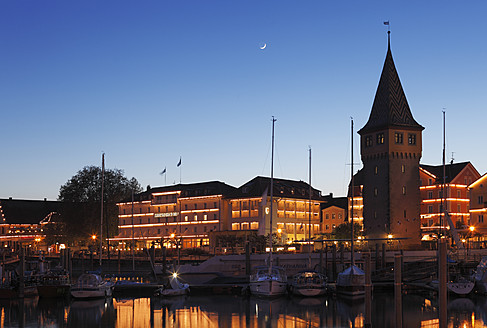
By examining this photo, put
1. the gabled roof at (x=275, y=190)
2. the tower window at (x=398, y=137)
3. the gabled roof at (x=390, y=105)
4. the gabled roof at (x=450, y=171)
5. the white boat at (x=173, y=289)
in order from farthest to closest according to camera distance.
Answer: the gabled roof at (x=275, y=190) < the gabled roof at (x=450, y=171) < the gabled roof at (x=390, y=105) < the tower window at (x=398, y=137) < the white boat at (x=173, y=289)

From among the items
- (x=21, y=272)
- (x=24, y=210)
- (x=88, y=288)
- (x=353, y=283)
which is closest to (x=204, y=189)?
(x=24, y=210)

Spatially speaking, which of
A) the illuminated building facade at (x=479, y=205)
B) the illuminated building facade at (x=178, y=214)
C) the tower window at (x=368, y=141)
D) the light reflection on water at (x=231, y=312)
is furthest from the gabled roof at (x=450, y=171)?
the light reflection on water at (x=231, y=312)

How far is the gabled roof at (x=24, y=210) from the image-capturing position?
173 m

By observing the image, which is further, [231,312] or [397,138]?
[397,138]

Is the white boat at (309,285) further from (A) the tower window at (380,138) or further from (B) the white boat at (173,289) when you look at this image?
(A) the tower window at (380,138)

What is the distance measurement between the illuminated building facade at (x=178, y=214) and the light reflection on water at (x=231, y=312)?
61400 millimetres

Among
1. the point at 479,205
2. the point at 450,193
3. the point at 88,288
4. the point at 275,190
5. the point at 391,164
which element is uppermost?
the point at 391,164

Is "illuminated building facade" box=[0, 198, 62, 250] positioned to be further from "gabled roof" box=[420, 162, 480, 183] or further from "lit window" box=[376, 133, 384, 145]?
"lit window" box=[376, 133, 384, 145]

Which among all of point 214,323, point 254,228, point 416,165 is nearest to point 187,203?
point 254,228

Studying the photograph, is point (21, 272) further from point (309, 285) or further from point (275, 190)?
point (275, 190)

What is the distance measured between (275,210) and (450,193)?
101 ft

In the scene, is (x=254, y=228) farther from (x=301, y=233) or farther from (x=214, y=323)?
(x=214, y=323)

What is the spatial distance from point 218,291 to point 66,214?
2827 inches

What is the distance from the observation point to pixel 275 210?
12144cm
